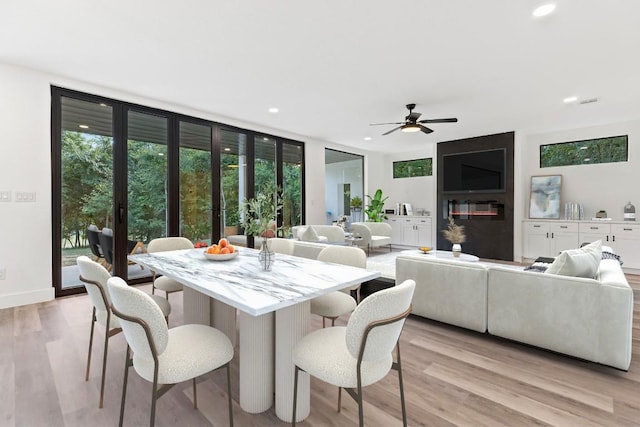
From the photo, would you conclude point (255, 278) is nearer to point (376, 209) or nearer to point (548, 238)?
point (548, 238)

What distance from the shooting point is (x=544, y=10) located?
239 centimetres

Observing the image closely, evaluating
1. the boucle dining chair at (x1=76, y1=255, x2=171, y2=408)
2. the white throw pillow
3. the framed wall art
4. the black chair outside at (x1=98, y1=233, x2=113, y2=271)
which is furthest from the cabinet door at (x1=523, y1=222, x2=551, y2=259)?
the black chair outside at (x1=98, y1=233, x2=113, y2=271)

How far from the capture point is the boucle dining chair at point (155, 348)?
127 centimetres

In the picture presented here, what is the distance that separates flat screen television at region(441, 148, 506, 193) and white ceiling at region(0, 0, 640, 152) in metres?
1.65

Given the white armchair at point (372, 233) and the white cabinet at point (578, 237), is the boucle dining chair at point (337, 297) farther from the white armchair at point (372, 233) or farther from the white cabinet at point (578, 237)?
the white cabinet at point (578, 237)

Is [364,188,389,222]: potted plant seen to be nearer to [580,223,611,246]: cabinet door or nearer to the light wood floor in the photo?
[580,223,611,246]: cabinet door

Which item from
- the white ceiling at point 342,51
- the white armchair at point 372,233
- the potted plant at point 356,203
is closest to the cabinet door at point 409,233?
the white armchair at point 372,233

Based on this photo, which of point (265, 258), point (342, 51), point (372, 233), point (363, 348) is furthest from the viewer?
point (372, 233)

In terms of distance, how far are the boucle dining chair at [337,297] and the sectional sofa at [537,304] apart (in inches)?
33.0

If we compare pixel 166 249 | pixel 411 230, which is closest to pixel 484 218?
pixel 411 230

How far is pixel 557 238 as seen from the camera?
19.3 ft

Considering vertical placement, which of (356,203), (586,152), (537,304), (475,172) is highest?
(586,152)

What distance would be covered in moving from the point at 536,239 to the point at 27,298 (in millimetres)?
8027

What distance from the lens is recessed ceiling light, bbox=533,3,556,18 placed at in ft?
7.68
